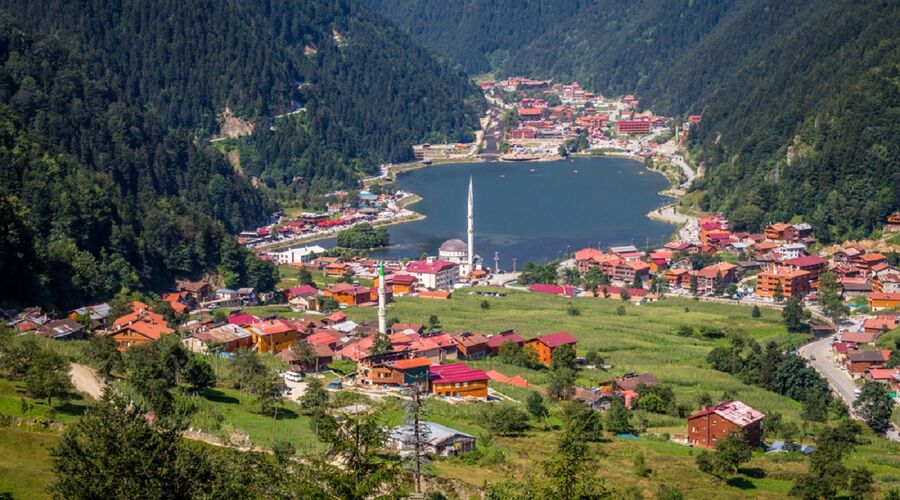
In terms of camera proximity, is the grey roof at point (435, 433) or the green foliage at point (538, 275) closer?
the grey roof at point (435, 433)

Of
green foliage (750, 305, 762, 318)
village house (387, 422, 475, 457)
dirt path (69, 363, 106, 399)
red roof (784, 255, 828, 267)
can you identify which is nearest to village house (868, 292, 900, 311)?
red roof (784, 255, 828, 267)

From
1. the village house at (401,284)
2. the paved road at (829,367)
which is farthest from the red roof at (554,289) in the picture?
the paved road at (829,367)

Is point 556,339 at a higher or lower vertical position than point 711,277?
higher

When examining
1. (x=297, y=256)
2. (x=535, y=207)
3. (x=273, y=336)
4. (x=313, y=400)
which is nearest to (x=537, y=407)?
(x=313, y=400)

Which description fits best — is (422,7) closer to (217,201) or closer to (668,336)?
(217,201)

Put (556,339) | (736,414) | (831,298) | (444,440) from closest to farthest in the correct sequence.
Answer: (444,440)
(736,414)
(556,339)
(831,298)

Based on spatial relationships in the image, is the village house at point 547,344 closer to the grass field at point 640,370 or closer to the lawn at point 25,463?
the grass field at point 640,370

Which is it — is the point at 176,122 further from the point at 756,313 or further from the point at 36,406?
the point at 36,406
